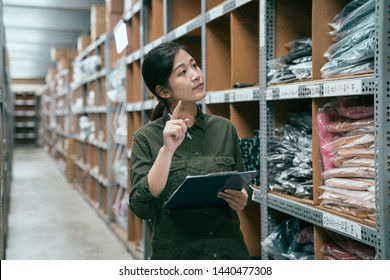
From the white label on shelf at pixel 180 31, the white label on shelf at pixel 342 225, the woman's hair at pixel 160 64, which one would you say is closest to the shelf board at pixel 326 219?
the white label on shelf at pixel 342 225

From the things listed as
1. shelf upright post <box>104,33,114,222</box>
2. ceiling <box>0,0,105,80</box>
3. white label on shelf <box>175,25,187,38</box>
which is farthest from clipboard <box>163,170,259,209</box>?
ceiling <box>0,0,105,80</box>

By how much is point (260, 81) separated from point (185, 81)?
0.75 m

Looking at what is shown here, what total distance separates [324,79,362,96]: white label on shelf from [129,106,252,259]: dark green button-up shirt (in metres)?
0.39

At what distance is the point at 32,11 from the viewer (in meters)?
7.00

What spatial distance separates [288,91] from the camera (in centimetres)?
197

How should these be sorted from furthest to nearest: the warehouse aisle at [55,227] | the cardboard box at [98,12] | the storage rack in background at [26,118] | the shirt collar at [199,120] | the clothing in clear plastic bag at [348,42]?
the storage rack in background at [26,118]
the cardboard box at [98,12]
the warehouse aisle at [55,227]
the clothing in clear plastic bag at [348,42]
the shirt collar at [199,120]

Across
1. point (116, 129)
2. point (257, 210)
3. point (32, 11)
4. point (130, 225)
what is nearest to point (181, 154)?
point (257, 210)

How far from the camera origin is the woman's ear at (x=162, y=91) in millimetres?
1568

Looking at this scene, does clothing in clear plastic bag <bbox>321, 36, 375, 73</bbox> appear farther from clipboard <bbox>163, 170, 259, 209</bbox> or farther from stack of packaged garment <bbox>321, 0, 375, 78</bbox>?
clipboard <bbox>163, 170, 259, 209</bbox>

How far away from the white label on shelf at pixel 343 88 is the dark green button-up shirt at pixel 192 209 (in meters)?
0.39

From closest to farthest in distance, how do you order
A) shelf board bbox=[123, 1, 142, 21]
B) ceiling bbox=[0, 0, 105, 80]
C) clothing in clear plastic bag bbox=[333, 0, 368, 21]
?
clothing in clear plastic bag bbox=[333, 0, 368, 21] → shelf board bbox=[123, 1, 142, 21] → ceiling bbox=[0, 0, 105, 80]

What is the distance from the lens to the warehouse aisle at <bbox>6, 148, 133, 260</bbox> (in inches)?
164

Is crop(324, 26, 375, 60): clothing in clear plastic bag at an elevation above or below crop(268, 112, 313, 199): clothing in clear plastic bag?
above

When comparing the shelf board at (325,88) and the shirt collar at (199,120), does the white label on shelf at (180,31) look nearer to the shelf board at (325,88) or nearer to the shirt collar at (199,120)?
the shelf board at (325,88)
